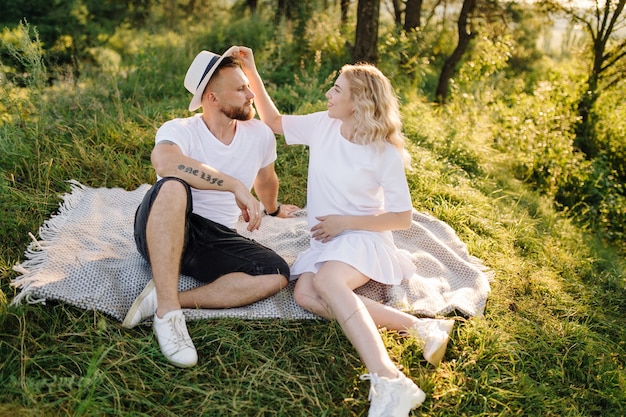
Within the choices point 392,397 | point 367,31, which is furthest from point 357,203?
point 367,31

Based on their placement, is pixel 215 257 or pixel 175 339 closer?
pixel 175 339

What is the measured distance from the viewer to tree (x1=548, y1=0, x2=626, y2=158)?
7461 millimetres

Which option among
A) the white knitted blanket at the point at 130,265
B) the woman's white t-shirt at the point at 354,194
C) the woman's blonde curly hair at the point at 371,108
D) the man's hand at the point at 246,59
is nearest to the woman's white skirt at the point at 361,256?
the woman's white t-shirt at the point at 354,194

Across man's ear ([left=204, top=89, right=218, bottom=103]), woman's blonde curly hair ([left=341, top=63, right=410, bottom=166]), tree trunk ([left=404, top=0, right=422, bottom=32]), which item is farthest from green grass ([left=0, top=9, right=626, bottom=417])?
tree trunk ([left=404, top=0, right=422, bottom=32])

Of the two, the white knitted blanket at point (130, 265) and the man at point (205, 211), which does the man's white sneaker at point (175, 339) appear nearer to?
the man at point (205, 211)

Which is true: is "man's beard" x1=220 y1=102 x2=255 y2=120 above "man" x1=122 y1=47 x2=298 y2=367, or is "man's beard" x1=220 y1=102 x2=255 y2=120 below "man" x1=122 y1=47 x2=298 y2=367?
above

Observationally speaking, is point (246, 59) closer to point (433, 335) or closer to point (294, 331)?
point (294, 331)

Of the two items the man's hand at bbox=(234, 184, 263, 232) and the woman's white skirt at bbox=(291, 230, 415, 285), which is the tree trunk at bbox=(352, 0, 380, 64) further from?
the man's hand at bbox=(234, 184, 263, 232)

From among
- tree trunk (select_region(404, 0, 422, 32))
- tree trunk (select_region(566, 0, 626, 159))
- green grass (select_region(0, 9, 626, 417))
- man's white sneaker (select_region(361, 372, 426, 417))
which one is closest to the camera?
man's white sneaker (select_region(361, 372, 426, 417))

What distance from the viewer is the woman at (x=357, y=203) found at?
310 cm

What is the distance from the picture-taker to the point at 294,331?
3184mm

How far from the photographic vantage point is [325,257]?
318 cm

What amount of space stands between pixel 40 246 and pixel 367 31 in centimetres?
517

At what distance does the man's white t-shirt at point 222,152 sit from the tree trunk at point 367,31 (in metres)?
4.03
